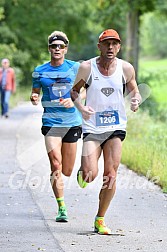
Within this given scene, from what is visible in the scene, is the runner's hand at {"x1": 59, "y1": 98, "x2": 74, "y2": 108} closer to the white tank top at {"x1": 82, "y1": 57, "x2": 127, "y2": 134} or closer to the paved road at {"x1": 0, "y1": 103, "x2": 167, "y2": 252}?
the white tank top at {"x1": 82, "y1": 57, "x2": 127, "y2": 134}

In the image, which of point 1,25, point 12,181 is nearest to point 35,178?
point 12,181

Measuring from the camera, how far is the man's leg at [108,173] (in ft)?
29.4

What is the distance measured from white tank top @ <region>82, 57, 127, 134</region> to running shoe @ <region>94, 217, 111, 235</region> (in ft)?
3.00

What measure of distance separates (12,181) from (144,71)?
27712 mm

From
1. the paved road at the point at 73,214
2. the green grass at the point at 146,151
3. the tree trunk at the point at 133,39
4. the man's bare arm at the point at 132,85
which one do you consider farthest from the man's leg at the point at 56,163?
the tree trunk at the point at 133,39

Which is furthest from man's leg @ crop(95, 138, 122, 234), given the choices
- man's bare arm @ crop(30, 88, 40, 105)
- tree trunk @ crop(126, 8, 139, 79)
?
tree trunk @ crop(126, 8, 139, 79)

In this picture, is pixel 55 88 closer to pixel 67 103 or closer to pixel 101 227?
pixel 67 103

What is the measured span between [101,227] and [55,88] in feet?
5.83

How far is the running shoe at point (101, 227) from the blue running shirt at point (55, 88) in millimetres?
1392

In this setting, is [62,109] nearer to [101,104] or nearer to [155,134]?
[101,104]

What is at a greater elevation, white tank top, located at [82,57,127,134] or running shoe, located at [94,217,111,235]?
white tank top, located at [82,57,127,134]

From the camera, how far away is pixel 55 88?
Answer: 9.86 meters

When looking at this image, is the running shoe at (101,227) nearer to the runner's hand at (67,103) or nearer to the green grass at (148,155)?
the runner's hand at (67,103)

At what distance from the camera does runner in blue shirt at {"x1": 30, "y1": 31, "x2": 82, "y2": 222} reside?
9.86m
